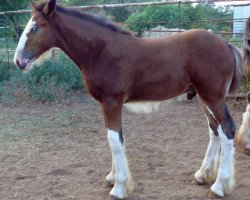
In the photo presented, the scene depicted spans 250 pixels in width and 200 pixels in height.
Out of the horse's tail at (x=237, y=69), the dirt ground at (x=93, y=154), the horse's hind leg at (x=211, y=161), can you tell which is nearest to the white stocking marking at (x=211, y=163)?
the horse's hind leg at (x=211, y=161)

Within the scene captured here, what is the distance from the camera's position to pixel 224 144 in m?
3.99

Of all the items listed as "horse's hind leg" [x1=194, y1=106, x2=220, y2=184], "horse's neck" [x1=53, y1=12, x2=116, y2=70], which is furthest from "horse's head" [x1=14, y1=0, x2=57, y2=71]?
"horse's hind leg" [x1=194, y1=106, x2=220, y2=184]

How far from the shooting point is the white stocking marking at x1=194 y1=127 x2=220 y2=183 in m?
4.36

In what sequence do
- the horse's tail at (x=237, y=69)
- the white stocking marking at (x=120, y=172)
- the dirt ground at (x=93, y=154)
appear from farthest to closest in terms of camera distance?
the dirt ground at (x=93, y=154)
the horse's tail at (x=237, y=69)
the white stocking marking at (x=120, y=172)

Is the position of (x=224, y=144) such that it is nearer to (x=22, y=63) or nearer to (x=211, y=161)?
(x=211, y=161)

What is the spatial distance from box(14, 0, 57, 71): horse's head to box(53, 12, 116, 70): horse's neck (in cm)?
12

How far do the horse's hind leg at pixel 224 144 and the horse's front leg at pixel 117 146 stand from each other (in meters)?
0.89

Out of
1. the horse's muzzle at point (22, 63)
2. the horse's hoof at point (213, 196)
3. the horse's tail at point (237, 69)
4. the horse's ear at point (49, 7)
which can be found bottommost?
the horse's hoof at point (213, 196)

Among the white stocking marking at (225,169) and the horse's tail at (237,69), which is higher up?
the horse's tail at (237,69)

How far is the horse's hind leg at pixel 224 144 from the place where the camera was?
13.1 feet

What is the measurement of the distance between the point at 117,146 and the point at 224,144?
1.08 metres

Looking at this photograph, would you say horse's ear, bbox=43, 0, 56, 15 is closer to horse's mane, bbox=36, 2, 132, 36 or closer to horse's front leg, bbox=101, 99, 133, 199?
horse's mane, bbox=36, 2, 132, 36

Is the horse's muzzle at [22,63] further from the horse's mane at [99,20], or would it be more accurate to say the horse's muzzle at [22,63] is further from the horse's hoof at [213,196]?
the horse's hoof at [213,196]

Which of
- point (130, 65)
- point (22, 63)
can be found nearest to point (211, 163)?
point (130, 65)
